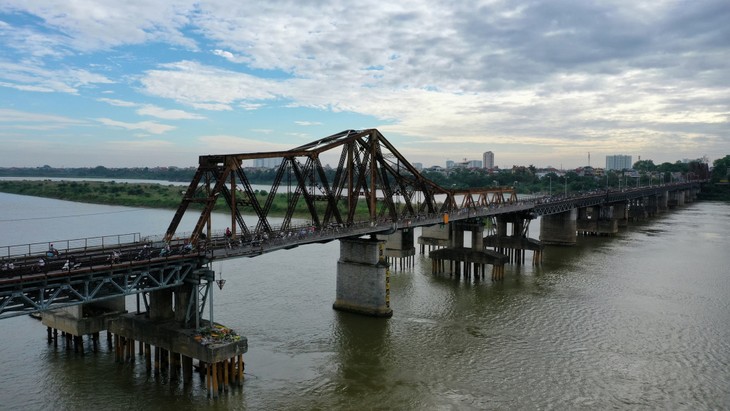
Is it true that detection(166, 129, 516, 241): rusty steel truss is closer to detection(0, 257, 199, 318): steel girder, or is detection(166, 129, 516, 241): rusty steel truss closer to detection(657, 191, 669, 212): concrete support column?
detection(0, 257, 199, 318): steel girder

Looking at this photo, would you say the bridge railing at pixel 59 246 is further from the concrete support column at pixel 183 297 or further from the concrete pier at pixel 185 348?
the concrete pier at pixel 185 348

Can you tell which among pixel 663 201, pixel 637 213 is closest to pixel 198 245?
pixel 637 213

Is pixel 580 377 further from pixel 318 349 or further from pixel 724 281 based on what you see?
pixel 724 281

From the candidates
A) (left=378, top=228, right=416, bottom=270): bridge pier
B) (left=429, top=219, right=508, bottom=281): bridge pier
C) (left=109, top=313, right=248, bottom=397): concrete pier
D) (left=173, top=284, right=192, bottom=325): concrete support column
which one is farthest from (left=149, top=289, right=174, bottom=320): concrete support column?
(left=429, top=219, right=508, bottom=281): bridge pier

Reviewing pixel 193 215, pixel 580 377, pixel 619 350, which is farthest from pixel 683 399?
pixel 193 215

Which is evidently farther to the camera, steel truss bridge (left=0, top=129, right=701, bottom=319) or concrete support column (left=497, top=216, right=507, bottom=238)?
concrete support column (left=497, top=216, right=507, bottom=238)

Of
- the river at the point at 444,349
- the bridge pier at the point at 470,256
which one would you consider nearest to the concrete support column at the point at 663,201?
the river at the point at 444,349
